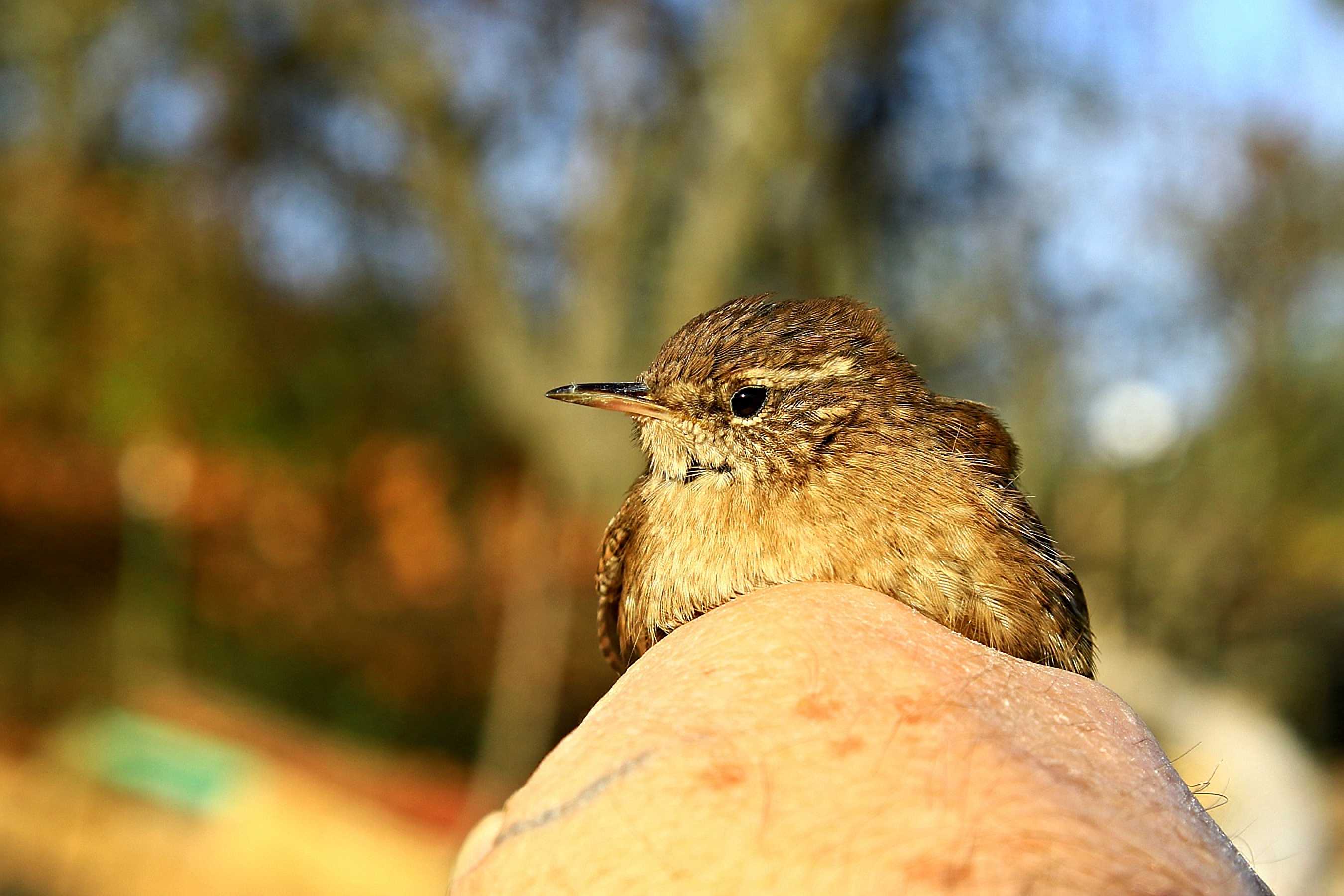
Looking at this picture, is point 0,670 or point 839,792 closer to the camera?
point 839,792

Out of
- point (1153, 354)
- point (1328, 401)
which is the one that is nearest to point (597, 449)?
point (1153, 354)

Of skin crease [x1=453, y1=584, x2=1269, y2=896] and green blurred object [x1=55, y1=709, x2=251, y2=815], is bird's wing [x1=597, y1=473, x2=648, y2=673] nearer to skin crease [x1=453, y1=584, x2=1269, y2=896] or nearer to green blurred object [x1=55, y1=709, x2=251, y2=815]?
skin crease [x1=453, y1=584, x2=1269, y2=896]

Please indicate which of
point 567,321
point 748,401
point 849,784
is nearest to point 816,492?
point 748,401

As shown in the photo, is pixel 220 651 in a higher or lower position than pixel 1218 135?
lower

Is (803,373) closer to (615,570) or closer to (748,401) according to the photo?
(748,401)

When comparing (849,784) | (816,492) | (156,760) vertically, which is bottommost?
(156,760)

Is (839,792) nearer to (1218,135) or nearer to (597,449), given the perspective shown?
(597,449)
